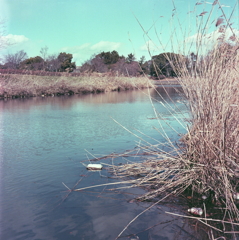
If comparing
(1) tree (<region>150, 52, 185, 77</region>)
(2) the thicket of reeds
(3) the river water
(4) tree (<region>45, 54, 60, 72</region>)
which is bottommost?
(3) the river water

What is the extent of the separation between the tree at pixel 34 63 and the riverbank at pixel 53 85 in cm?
1226

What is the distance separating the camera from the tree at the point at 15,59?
32.5 m

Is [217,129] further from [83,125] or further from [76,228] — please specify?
[83,125]

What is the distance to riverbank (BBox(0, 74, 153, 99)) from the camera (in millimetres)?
17250

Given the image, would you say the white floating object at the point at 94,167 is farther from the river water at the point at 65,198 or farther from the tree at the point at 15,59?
the tree at the point at 15,59

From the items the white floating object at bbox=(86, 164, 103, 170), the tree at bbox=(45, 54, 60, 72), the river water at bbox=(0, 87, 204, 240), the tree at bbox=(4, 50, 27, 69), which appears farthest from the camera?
the tree at bbox=(45, 54, 60, 72)

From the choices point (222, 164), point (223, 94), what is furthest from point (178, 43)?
point (222, 164)

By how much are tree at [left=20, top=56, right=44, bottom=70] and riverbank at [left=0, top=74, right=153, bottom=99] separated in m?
12.3

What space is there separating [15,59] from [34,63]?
2342 millimetres

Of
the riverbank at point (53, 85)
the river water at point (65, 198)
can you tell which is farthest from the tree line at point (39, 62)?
the river water at point (65, 198)

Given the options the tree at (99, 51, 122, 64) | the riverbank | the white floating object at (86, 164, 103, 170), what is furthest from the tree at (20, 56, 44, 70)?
the white floating object at (86, 164, 103, 170)

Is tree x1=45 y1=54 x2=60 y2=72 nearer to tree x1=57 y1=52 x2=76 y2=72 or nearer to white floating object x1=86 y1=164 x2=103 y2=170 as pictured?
tree x1=57 y1=52 x2=76 y2=72

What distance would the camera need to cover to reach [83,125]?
766 cm

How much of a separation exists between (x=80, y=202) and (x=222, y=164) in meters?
1.58
